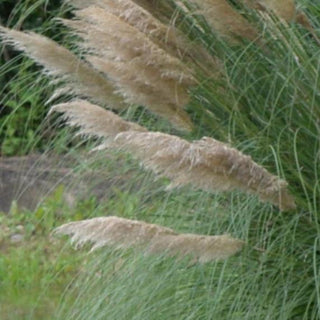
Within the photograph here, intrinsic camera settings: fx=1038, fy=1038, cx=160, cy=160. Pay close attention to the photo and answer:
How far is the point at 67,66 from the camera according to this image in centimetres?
344

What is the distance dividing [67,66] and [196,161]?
94 centimetres

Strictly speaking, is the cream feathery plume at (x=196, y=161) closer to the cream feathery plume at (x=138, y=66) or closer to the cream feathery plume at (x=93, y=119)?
the cream feathery plume at (x=93, y=119)

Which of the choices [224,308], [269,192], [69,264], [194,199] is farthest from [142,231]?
[69,264]

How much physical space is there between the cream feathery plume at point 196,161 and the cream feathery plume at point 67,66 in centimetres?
67

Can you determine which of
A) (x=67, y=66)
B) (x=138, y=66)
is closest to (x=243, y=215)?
(x=138, y=66)

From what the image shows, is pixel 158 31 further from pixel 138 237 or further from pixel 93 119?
pixel 138 237

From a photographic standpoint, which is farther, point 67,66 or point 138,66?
point 67,66

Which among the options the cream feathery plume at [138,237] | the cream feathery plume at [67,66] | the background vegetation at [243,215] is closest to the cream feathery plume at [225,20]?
the background vegetation at [243,215]

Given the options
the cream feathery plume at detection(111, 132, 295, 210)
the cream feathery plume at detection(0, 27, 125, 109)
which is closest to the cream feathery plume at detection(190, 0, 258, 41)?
the cream feathery plume at detection(0, 27, 125, 109)

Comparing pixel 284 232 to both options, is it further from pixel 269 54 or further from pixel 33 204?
pixel 33 204

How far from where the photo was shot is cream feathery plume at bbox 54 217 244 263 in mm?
2686

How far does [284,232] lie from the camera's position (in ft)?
10.7

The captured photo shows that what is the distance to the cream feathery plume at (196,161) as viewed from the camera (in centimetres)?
265

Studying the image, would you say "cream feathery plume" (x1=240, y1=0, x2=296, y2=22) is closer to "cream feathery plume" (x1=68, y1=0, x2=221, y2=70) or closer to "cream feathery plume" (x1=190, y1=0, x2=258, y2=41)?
"cream feathery plume" (x1=190, y1=0, x2=258, y2=41)
